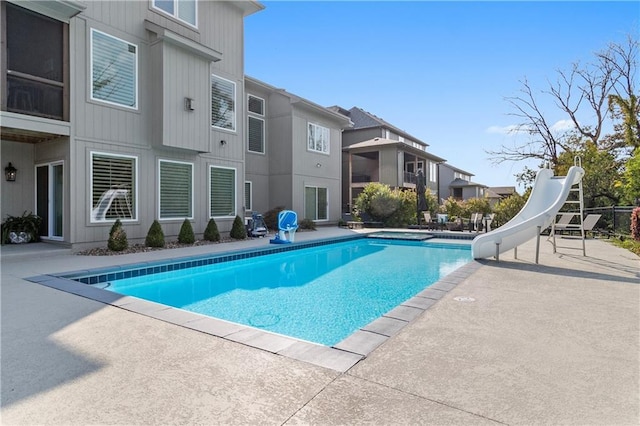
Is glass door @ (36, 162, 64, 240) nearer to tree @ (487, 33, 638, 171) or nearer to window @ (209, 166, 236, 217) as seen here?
window @ (209, 166, 236, 217)

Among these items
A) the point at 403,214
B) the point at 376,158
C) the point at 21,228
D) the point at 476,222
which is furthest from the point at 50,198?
the point at 376,158

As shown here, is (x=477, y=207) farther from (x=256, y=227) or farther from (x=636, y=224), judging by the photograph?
(x=256, y=227)

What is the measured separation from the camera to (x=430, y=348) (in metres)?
2.91

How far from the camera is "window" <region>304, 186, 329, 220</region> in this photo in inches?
662

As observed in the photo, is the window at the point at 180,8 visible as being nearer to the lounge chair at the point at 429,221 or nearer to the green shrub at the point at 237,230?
the green shrub at the point at 237,230

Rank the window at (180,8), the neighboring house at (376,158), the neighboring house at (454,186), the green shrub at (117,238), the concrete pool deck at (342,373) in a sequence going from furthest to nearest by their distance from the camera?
the neighboring house at (454,186)
the neighboring house at (376,158)
the window at (180,8)
the green shrub at (117,238)
the concrete pool deck at (342,373)

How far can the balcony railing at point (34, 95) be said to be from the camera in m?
7.57

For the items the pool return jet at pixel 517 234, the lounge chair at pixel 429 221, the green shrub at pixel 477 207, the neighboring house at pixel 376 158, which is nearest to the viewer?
the pool return jet at pixel 517 234

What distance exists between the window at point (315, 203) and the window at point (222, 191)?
4.79m

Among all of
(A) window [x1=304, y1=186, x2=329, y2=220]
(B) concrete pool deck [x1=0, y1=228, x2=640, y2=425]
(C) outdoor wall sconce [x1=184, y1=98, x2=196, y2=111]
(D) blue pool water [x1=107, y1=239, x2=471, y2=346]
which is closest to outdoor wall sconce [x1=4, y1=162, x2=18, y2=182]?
(C) outdoor wall sconce [x1=184, y1=98, x2=196, y2=111]

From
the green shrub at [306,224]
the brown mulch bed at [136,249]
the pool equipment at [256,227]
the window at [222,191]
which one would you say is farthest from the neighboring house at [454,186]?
the brown mulch bed at [136,249]

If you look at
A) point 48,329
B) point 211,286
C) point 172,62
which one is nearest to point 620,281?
point 211,286

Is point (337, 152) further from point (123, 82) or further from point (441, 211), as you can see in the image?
point (123, 82)

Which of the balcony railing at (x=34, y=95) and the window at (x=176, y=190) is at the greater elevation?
the balcony railing at (x=34, y=95)
